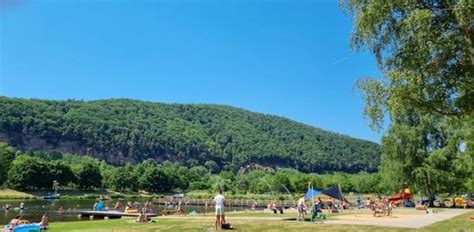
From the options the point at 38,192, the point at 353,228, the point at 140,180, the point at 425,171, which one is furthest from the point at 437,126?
the point at 140,180

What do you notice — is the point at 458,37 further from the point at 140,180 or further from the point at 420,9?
the point at 140,180

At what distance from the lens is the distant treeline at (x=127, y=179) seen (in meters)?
125

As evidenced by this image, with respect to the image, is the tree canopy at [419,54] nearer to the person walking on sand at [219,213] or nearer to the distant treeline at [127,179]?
the person walking on sand at [219,213]

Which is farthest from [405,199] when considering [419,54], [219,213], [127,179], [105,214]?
[127,179]

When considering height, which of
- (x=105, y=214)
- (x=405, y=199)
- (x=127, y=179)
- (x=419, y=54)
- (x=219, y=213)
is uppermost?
(x=127, y=179)

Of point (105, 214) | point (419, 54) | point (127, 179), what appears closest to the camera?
point (419, 54)

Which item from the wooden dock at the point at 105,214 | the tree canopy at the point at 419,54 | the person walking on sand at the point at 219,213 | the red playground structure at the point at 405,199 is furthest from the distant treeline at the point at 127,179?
the tree canopy at the point at 419,54

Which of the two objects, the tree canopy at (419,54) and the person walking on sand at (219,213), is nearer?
the tree canopy at (419,54)

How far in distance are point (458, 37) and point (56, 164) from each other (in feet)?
438

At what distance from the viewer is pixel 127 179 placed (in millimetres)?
158750

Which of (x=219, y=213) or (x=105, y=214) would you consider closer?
(x=219, y=213)

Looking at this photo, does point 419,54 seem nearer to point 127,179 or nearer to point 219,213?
point 219,213

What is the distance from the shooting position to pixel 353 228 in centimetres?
2175

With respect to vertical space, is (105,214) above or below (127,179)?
below
